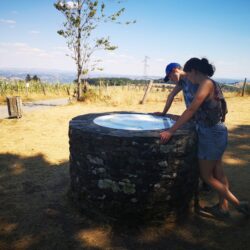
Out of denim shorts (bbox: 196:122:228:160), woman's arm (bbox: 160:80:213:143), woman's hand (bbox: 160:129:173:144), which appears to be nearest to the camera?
woman's arm (bbox: 160:80:213:143)

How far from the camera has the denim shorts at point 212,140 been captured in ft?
9.43

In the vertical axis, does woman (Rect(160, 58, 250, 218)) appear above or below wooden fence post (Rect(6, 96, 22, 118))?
above

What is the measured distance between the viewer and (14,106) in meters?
9.70

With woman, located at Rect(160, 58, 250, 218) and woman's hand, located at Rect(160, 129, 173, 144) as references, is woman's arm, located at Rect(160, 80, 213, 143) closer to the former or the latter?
woman, located at Rect(160, 58, 250, 218)

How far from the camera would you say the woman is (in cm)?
272

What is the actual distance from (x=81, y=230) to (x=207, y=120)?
1.89 meters

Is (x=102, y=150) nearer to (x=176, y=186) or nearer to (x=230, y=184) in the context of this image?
(x=176, y=186)

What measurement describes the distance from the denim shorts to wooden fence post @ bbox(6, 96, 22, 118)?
827 centimetres

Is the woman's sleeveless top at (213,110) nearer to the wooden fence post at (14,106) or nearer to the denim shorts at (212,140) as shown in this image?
the denim shorts at (212,140)

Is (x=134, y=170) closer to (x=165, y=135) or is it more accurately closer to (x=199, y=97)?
(x=165, y=135)

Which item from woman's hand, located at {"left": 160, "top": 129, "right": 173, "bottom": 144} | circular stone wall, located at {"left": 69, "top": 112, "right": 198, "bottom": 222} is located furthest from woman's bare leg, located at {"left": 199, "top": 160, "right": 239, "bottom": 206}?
woman's hand, located at {"left": 160, "top": 129, "right": 173, "bottom": 144}

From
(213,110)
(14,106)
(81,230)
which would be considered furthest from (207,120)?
(14,106)

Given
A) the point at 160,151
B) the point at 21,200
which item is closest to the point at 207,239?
the point at 160,151

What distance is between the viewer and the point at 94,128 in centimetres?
311
